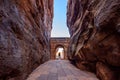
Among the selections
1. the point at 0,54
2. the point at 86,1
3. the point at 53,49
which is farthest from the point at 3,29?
the point at 53,49

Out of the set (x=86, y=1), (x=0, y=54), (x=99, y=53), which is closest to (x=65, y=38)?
(x=86, y=1)

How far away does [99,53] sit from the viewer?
13.8 ft

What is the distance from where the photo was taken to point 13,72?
10.8 feet

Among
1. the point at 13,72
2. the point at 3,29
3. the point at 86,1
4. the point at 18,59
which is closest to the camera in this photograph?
the point at 3,29

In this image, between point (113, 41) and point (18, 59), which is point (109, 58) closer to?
point (113, 41)

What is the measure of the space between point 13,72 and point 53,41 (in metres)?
21.4

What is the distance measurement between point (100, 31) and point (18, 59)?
2.39 meters

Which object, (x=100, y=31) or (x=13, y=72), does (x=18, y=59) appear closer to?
(x=13, y=72)

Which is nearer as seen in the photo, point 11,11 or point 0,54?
point 0,54

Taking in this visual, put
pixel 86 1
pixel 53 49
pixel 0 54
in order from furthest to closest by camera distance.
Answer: pixel 53 49, pixel 86 1, pixel 0 54

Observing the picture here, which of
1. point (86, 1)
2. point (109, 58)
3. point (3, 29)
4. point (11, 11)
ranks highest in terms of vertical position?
point (86, 1)

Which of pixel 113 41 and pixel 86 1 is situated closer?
pixel 113 41

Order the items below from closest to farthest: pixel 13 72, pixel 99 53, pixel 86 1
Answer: pixel 13 72 → pixel 99 53 → pixel 86 1

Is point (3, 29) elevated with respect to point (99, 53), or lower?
elevated
